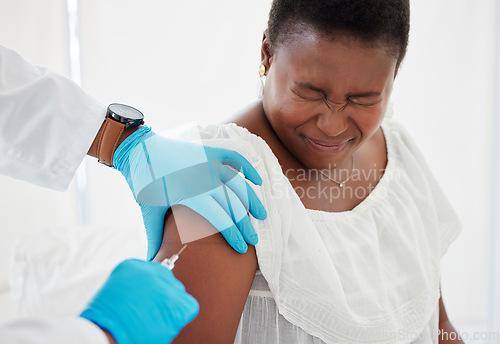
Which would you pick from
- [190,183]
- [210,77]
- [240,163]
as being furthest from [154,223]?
[210,77]

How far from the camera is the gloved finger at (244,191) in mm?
958

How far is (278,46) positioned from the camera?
105 cm

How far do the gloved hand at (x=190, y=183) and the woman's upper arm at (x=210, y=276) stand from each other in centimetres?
3

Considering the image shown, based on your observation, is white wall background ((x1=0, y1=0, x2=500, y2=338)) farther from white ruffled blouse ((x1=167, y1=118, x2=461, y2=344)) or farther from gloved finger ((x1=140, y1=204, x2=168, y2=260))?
gloved finger ((x1=140, y1=204, x2=168, y2=260))

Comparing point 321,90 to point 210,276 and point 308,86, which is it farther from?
point 210,276

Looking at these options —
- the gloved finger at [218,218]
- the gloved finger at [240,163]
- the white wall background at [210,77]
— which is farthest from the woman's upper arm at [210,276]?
the white wall background at [210,77]

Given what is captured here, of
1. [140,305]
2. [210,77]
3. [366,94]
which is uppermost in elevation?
[366,94]

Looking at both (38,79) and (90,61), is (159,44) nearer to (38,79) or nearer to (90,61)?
(90,61)

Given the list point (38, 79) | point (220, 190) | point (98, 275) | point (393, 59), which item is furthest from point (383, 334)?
point (98, 275)

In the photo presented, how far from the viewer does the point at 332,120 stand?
3.42ft

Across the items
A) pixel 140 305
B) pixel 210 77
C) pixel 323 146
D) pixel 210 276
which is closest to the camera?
pixel 140 305

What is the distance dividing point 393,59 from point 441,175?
215 cm

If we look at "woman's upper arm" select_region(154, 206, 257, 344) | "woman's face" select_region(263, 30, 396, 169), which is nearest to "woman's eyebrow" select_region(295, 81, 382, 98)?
"woman's face" select_region(263, 30, 396, 169)

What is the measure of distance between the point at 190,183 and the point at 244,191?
0.13 m
